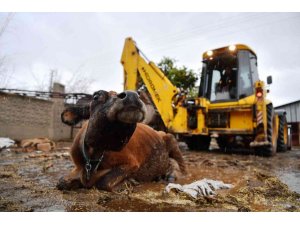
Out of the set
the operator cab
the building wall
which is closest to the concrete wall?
the building wall

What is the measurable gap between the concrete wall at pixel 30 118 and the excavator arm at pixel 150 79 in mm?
3020

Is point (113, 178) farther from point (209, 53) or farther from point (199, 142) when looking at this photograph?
point (199, 142)

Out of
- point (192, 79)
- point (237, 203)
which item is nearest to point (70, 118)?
point (237, 203)

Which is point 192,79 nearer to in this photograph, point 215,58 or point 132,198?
point 215,58

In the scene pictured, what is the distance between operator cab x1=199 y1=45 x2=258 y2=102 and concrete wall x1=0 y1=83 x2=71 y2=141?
5.14m

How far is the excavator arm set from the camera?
761 centimetres

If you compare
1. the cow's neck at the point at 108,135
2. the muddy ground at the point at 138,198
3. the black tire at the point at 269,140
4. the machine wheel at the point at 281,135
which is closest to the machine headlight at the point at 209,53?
the black tire at the point at 269,140

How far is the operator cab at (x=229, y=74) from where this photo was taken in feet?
22.4

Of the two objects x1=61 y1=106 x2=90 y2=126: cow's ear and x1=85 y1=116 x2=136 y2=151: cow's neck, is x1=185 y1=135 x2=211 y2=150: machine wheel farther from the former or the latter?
x1=85 y1=116 x2=136 y2=151: cow's neck

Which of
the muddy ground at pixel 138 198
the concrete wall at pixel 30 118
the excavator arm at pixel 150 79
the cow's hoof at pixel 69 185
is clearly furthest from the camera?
the concrete wall at pixel 30 118

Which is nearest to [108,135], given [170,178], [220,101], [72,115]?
[72,115]

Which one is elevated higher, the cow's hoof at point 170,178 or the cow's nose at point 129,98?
the cow's nose at point 129,98

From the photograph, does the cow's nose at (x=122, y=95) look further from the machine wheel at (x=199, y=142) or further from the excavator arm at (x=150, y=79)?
the machine wheel at (x=199, y=142)

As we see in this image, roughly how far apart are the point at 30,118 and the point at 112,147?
7.16 m
